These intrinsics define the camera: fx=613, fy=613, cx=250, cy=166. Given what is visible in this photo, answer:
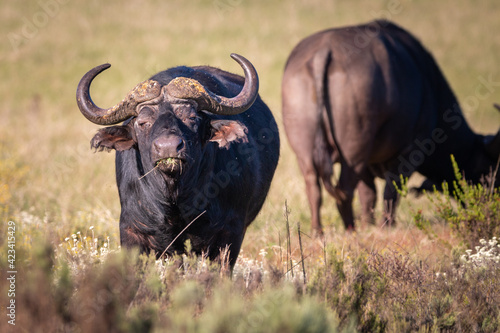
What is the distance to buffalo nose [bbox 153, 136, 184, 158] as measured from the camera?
4.42 meters

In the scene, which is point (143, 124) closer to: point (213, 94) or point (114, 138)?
point (114, 138)

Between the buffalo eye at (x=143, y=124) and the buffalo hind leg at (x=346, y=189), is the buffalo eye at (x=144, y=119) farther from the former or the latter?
the buffalo hind leg at (x=346, y=189)

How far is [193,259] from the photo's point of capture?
4.23 meters

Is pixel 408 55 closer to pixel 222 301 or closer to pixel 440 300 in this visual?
pixel 440 300

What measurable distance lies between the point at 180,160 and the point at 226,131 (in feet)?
2.07

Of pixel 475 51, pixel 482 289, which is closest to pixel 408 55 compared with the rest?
pixel 482 289

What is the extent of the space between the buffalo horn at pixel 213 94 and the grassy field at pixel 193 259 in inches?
50.9

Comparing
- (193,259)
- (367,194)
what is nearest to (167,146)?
(193,259)

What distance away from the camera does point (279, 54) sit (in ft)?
103

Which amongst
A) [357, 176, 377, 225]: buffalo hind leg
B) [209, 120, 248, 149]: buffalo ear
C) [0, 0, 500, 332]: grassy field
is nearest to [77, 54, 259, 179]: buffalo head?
[209, 120, 248, 149]: buffalo ear

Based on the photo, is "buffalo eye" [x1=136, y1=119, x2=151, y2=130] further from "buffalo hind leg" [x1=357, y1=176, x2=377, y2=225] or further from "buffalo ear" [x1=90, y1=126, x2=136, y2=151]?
"buffalo hind leg" [x1=357, y1=176, x2=377, y2=225]

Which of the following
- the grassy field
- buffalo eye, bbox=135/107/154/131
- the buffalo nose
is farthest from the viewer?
buffalo eye, bbox=135/107/154/131

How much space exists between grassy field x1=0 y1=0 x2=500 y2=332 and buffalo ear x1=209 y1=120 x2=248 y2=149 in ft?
3.39

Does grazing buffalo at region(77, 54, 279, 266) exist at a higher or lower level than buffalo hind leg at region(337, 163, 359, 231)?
higher
